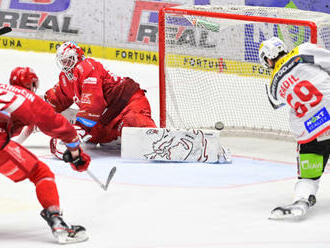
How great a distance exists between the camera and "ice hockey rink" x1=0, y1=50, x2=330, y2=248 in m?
4.48

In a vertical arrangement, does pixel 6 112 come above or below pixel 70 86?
above

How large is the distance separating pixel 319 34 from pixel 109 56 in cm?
414

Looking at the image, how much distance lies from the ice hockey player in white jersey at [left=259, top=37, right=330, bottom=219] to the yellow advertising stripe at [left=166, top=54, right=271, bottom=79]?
222 centimetres

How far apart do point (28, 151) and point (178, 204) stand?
1.19 meters

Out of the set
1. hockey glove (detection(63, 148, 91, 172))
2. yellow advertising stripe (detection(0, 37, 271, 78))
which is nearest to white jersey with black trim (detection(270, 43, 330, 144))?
hockey glove (detection(63, 148, 91, 172))

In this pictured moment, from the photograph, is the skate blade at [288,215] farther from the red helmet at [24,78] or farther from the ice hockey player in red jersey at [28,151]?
the red helmet at [24,78]

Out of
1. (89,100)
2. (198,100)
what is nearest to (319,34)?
(198,100)

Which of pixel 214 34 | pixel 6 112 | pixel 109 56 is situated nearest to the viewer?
pixel 6 112

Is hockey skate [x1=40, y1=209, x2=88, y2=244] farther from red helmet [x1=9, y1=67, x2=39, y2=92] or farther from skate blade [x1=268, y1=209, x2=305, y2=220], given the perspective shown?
skate blade [x1=268, y1=209, x2=305, y2=220]

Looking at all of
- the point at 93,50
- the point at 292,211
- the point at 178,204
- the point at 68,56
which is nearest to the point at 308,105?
the point at 292,211

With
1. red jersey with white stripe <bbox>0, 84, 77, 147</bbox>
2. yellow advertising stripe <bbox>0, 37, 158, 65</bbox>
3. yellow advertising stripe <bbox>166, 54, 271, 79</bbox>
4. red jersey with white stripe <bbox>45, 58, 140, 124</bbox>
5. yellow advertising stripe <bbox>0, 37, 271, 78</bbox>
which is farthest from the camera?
yellow advertising stripe <bbox>0, 37, 158, 65</bbox>

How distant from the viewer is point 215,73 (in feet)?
24.6

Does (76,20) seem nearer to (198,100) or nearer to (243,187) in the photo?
(198,100)

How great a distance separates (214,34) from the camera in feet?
25.0
